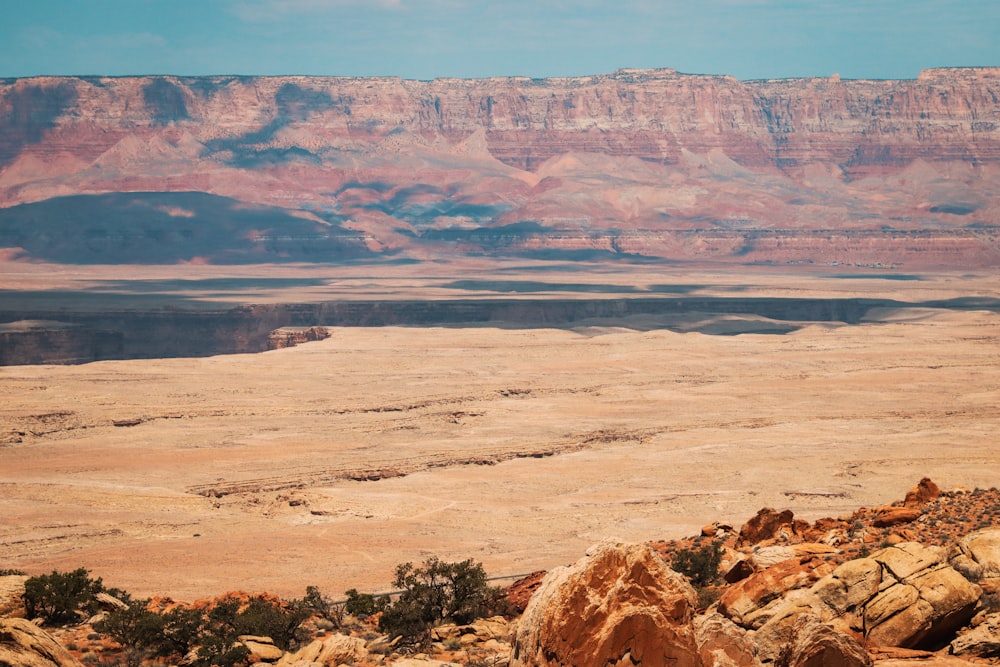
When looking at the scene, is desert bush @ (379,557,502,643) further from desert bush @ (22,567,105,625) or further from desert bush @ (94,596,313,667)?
desert bush @ (22,567,105,625)

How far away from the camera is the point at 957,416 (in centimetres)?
5209

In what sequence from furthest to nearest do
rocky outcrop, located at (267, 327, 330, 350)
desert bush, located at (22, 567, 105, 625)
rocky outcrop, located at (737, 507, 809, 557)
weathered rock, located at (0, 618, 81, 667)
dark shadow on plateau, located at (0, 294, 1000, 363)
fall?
1. dark shadow on plateau, located at (0, 294, 1000, 363)
2. rocky outcrop, located at (267, 327, 330, 350)
3. rocky outcrop, located at (737, 507, 809, 557)
4. desert bush, located at (22, 567, 105, 625)
5. weathered rock, located at (0, 618, 81, 667)

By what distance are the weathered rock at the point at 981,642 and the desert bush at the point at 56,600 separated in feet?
40.8

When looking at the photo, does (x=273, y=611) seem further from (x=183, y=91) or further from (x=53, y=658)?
(x=183, y=91)

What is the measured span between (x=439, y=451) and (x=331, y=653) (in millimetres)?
30113

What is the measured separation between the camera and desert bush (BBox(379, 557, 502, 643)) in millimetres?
17828

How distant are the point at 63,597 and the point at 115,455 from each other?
87.2 feet

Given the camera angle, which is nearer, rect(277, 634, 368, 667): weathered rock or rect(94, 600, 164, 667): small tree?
rect(277, 634, 368, 667): weathered rock

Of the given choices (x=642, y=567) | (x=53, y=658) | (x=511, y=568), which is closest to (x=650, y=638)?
(x=642, y=567)

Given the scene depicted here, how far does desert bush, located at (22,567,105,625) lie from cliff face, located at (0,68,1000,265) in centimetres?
13473

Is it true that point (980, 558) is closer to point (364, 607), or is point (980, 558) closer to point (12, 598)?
point (364, 607)

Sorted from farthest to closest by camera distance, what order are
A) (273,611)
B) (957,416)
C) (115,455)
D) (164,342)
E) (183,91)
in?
(183,91)
(164,342)
(957,416)
(115,455)
(273,611)

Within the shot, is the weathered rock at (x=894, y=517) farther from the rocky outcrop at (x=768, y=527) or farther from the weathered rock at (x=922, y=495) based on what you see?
the rocky outcrop at (x=768, y=527)

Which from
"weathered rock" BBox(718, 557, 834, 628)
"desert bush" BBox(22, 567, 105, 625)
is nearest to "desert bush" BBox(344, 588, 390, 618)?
"desert bush" BBox(22, 567, 105, 625)
